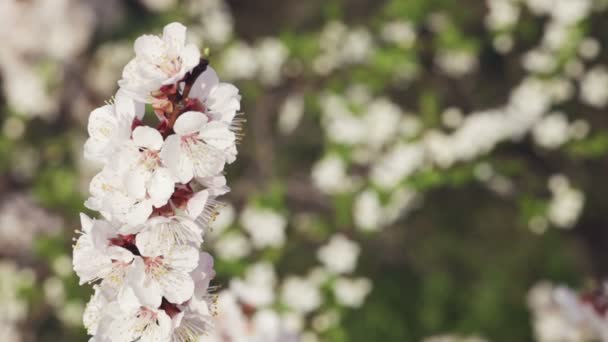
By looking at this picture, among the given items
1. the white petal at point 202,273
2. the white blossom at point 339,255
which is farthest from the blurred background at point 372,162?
the white petal at point 202,273

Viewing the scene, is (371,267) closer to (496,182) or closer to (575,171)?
(496,182)

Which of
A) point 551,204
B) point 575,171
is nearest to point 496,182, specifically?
point 551,204

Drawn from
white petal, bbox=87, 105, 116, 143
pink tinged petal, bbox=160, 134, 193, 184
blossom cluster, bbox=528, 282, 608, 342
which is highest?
blossom cluster, bbox=528, 282, 608, 342

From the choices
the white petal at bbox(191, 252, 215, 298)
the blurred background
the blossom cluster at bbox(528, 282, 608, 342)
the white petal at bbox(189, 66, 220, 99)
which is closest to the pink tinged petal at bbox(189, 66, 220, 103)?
the white petal at bbox(189, 66, 220, 99)

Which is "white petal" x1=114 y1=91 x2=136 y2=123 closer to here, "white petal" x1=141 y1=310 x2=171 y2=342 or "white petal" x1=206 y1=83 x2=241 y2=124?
"white petal" x1=206 y1=83 x2=241 y2=124

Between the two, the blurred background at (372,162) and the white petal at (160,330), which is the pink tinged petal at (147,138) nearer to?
the white petal at (160,330)

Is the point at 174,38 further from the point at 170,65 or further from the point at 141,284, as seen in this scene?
the point at 141,284

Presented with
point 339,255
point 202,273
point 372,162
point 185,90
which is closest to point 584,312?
point 202,273
